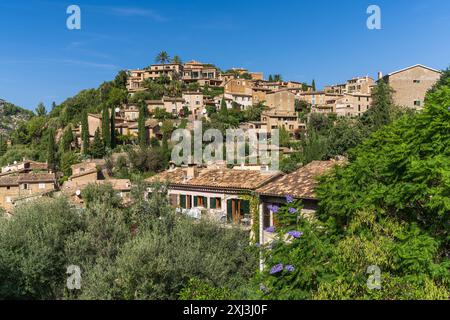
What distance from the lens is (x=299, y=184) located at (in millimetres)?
17688

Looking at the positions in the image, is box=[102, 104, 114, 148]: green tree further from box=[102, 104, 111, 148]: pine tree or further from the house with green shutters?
the house with green shutters

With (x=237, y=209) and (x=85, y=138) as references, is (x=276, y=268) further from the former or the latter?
(x=85, y=138)

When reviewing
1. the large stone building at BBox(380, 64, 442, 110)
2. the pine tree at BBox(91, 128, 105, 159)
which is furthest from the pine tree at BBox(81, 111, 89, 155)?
the large stone building at BBox(380, 64, 442, 110)

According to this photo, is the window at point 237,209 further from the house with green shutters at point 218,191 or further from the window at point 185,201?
the window at point 185,201

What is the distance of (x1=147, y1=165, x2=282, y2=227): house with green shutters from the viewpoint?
2062cm

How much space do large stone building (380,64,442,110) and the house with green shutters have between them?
147ft

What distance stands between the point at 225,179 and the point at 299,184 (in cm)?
598

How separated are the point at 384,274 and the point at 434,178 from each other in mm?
2131

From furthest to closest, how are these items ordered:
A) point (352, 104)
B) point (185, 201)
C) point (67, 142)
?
point (352, 104) < point (67, 142) < point (185, 201)

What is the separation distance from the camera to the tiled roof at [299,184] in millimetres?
16516

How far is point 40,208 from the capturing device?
14172 millimetres

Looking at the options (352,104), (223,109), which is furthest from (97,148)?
(352,104)
